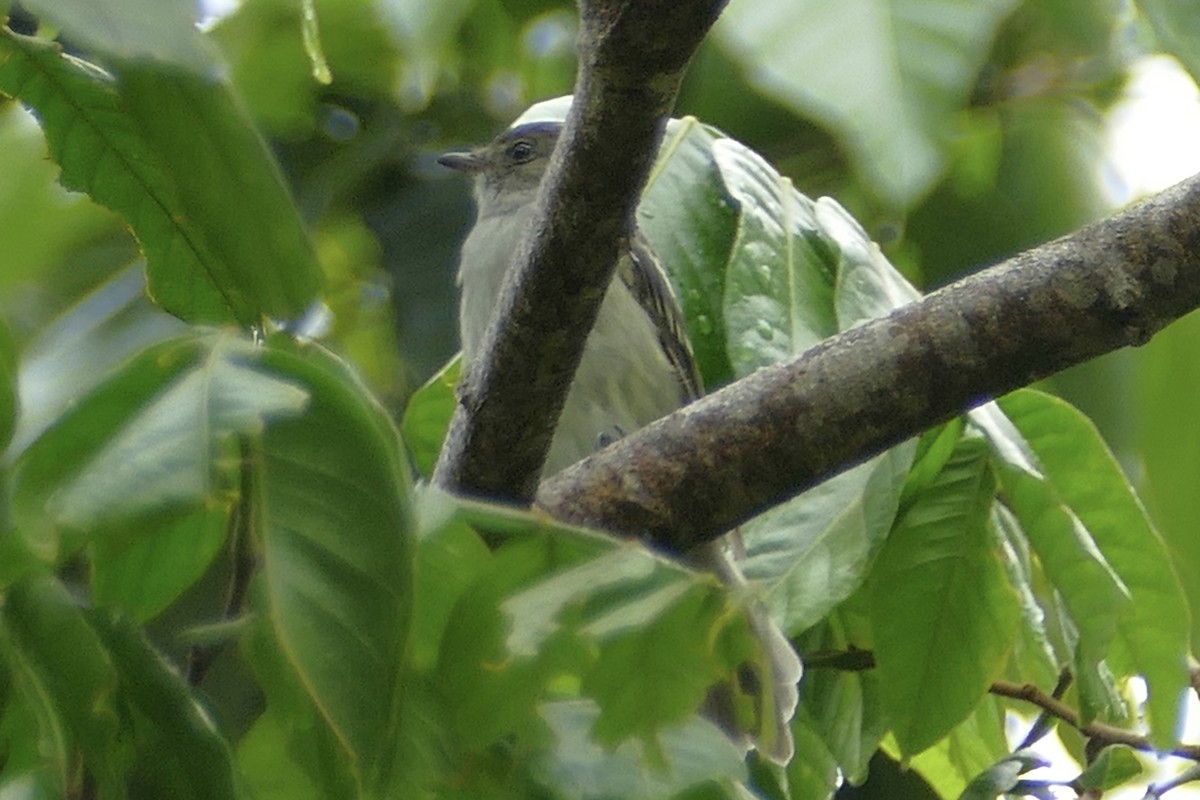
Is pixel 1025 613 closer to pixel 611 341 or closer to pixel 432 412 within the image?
pixel 432 412

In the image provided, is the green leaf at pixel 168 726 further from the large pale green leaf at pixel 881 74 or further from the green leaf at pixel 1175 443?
the green leaf at pixel 1175 443

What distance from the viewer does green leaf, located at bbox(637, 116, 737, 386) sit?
77.7 inches

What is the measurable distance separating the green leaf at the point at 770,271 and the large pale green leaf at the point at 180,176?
810mm

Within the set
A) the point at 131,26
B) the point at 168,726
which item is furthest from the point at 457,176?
the point at 131,26

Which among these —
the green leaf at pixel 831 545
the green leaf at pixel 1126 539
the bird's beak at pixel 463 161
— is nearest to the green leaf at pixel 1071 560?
the green leaf at pixel 1126 539

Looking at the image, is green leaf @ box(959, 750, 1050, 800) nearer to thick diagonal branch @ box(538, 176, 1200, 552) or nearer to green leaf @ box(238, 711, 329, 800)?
thick diagonal branch @ box(538, 176, 1200, 552)

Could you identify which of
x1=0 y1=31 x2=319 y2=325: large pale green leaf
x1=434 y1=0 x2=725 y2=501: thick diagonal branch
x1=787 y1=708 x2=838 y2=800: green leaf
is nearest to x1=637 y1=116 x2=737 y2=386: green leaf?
x1=434 y1=0 x2=725 y2=501: thick diagonal branch

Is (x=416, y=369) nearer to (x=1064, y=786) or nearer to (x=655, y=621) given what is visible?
(x=1064, y=786)

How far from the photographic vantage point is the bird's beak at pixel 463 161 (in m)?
3.38

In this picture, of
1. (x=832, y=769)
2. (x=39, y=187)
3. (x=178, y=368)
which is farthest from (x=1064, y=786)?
(x=39, y=187)

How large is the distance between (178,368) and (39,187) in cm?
109

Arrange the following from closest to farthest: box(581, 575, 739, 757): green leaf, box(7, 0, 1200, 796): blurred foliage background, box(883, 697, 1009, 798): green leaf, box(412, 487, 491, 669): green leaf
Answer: box(581, 575, 739, 757): green leaf → box(412, 487, 491, 669): green leaf → box(7, 0, 1200, 796): blurred foliage background → box(883, 697, 1009, 798): green leaf

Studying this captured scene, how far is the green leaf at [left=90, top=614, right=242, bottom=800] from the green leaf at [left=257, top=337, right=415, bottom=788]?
4.4 inches

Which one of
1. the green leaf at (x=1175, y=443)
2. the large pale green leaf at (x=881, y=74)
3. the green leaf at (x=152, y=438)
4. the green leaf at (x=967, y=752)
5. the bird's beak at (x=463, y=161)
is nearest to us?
the large pale green leaf at (x=881, y=74)
